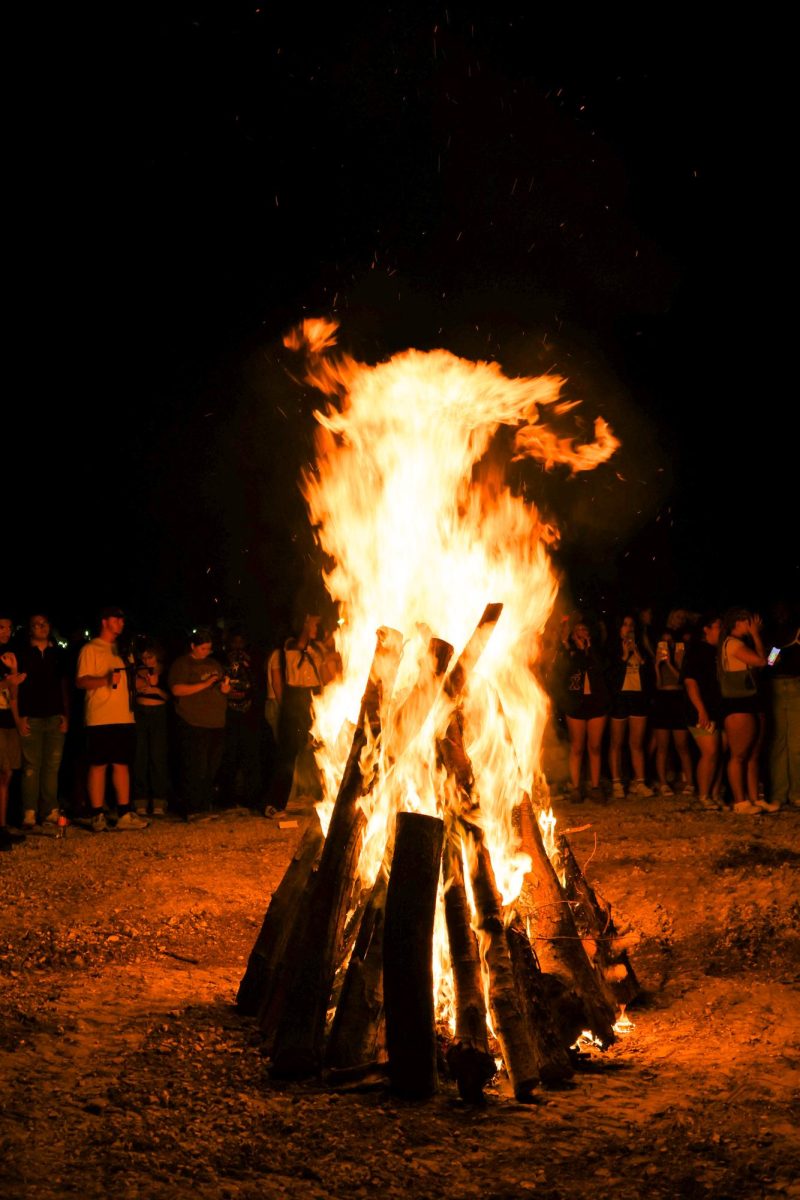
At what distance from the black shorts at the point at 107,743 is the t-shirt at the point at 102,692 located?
2.6 inches

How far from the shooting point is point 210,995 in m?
5.62

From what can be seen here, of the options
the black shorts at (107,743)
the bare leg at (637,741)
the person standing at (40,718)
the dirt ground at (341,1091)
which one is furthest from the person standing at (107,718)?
the bare leg at (637,741)

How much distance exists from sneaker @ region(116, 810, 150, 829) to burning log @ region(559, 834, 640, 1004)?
19.9ft

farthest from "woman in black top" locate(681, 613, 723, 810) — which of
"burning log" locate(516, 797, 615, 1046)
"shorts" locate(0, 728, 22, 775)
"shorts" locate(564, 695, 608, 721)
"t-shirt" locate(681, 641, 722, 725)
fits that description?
"shorts" locate(0, 728, 22, 775)

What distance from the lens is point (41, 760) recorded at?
10562mm

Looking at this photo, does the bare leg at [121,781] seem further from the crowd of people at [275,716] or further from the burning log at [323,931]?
the burning log at [323,931]

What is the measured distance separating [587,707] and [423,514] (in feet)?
18.7

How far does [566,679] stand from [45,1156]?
9.04 m

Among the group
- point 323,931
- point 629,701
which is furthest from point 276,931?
point 629,701

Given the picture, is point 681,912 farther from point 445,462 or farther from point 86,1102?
point 86,1102

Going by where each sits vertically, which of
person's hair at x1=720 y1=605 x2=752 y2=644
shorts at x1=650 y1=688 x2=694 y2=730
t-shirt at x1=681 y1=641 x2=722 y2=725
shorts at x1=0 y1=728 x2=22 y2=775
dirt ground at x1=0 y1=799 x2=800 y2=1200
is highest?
person's hair at x1=720 y1=605 x2=752 y2=644

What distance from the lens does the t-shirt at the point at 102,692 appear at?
34.2 ft

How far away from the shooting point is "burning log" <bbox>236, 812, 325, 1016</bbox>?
526 cm

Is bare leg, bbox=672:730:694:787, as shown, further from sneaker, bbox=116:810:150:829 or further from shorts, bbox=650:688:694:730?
sneaker, bbox=116:810:150:829
